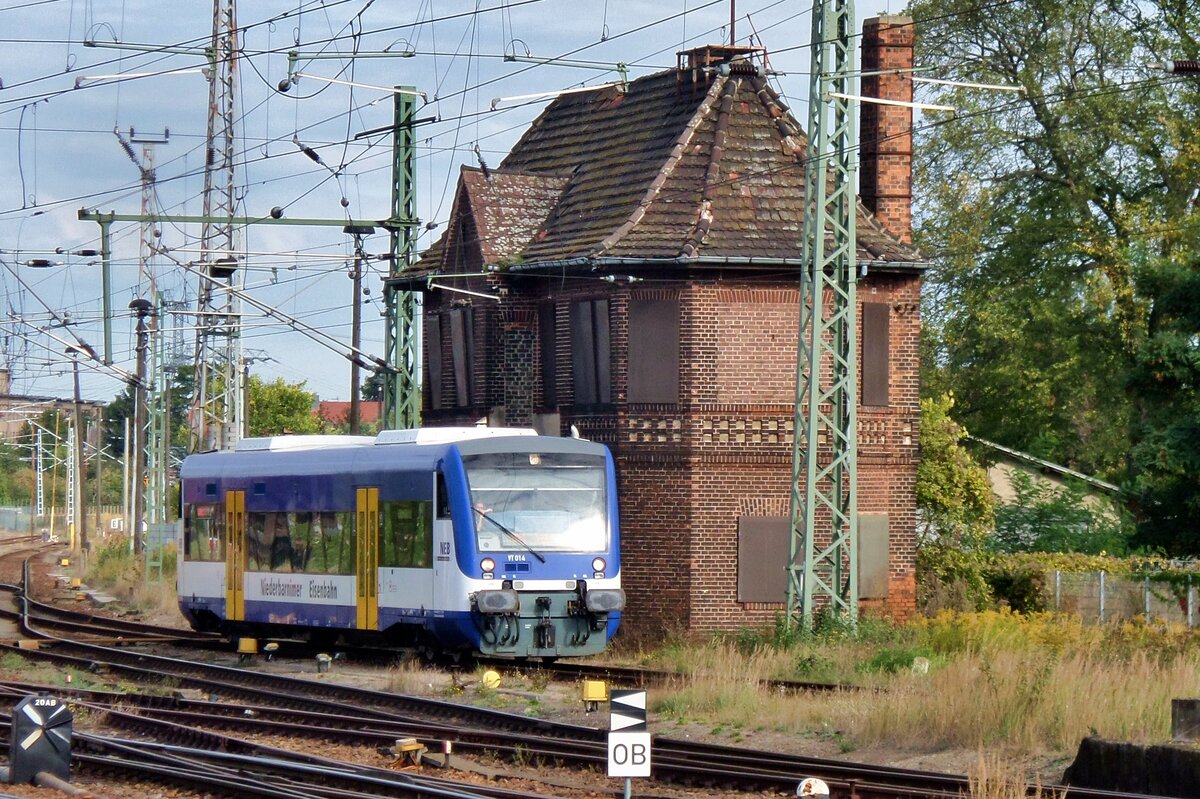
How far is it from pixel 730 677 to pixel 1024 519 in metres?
27.8

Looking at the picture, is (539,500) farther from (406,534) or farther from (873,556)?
(873,556)

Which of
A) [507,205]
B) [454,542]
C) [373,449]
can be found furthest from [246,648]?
[507,205]

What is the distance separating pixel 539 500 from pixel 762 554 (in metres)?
6.45

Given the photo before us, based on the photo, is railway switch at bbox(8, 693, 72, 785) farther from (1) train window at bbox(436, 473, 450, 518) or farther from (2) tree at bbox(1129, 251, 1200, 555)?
(2) tree at bbox(1129, 251, 1200, 555)

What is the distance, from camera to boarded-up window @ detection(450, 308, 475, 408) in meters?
32.9

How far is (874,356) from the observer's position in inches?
1187

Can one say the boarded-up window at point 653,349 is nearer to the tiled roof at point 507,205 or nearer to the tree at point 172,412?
the tiled roof at point 507,205

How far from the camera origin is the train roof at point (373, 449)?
23469 millimetres

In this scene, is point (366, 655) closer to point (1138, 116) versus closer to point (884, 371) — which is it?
point (884, 371)

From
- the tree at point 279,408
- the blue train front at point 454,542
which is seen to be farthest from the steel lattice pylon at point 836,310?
the tree at point 279,408

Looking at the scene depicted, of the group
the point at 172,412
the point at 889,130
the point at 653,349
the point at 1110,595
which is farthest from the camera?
the point at 172,412

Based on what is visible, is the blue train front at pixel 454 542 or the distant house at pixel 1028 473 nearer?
the blue train front at pixel 454 542

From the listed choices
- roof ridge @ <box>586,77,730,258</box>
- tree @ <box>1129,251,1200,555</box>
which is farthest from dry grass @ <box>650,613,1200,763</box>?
roof ridge @ <box>586,77,730,258</box>

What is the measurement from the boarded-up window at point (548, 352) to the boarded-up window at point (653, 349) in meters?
2.10
